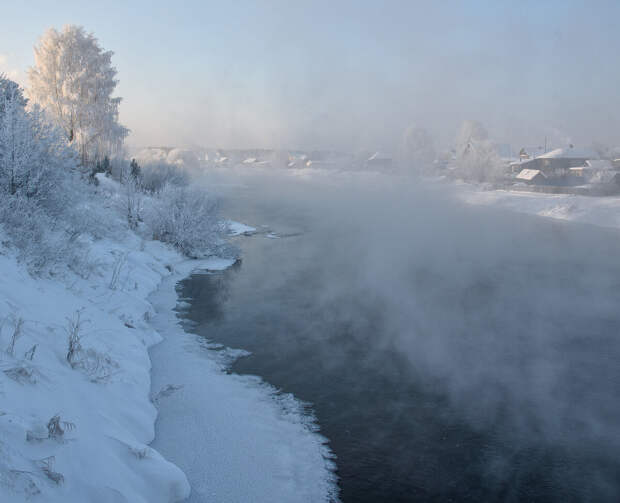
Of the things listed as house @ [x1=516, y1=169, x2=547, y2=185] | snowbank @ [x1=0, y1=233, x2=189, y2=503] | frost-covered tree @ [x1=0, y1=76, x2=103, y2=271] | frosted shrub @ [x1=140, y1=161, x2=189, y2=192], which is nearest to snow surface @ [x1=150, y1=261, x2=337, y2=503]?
snowbank @ [x1=0, y1=233, x2=189, y2=503]

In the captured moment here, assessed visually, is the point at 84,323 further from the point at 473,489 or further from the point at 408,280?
the point at 408,280

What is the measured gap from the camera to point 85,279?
1327 centimetres

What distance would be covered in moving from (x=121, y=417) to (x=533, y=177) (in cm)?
6204

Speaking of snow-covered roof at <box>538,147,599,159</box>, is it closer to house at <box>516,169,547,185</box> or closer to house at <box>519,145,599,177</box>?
house at <box>519,145,599,177</box>

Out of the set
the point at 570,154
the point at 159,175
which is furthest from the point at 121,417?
the point at 570,154

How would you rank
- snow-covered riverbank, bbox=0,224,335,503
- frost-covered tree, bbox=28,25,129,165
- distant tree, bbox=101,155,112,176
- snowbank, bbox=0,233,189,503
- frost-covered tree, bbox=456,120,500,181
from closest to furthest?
snowbank, bbox=0,233,189,503
snow-covered riverbank, bbox=0,224,335,503
frost-covered tree, bbox=28,25,129,165
distant tree, bbox=101,155,112,176
frost-covered tree, bbox=456,120,500,181

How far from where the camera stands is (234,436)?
27.3 feet

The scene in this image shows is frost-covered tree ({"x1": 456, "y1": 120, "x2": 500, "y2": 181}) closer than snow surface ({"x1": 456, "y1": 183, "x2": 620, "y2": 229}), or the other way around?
snow surface ({"x1": 456, "y1": 183, "x2": 620, "y2": 229})

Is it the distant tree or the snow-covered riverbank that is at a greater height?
the distant tree

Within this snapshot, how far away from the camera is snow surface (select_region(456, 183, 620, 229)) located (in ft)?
130

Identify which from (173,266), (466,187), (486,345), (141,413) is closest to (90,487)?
(141,413)

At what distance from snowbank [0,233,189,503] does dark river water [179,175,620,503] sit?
2.95m

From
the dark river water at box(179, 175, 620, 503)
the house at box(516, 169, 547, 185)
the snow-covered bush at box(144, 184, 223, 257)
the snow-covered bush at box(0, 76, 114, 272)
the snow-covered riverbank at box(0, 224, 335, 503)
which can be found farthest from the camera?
the house at box(516, 169, 547, 185)

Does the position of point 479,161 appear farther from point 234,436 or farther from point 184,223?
point 234,436
